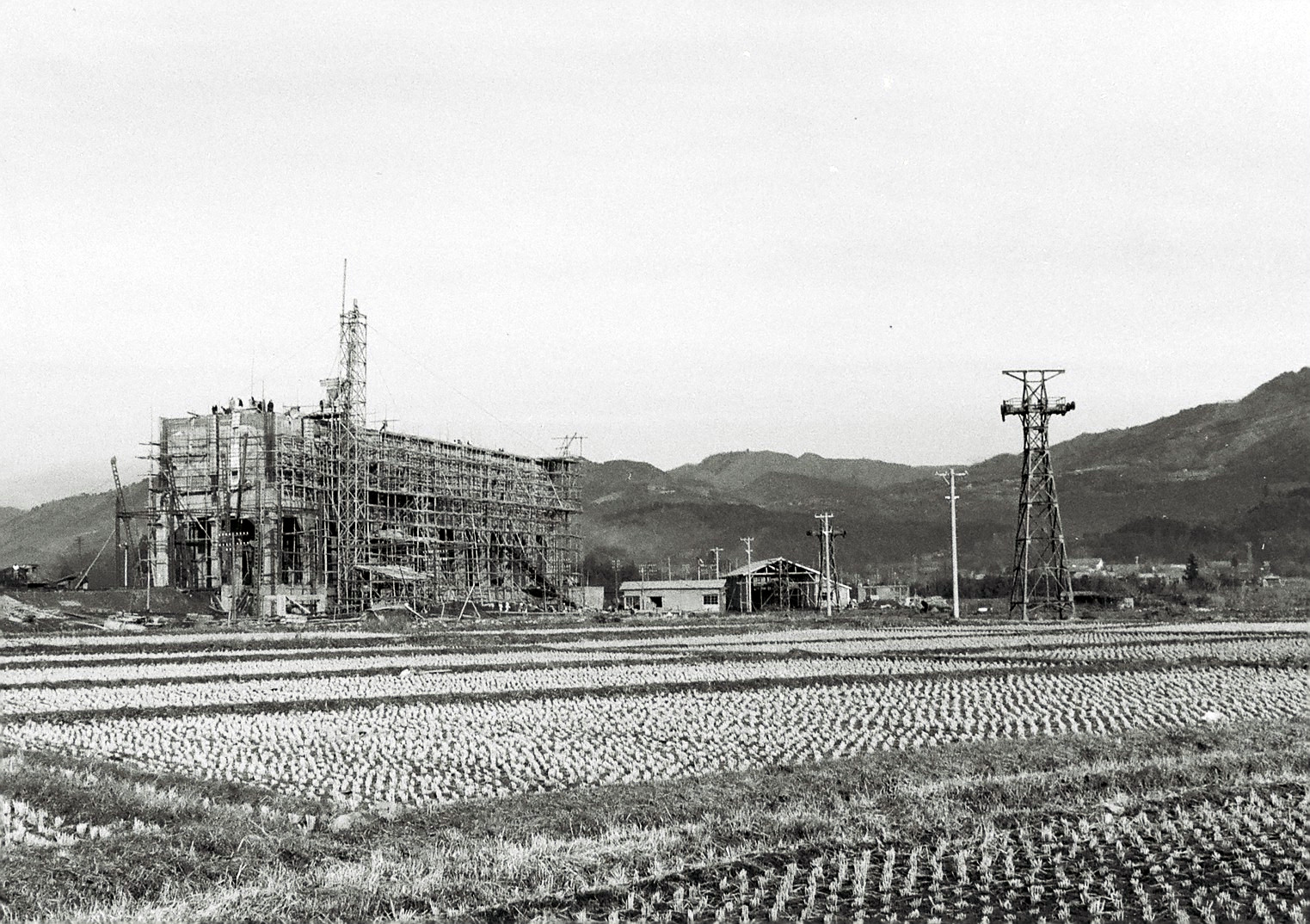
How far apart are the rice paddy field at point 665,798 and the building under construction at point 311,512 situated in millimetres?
43971

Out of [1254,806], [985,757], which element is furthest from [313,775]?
[1254,806]

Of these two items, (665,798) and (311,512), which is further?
(311,512)

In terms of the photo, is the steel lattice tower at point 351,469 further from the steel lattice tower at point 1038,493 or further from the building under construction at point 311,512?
the steel lattice tower at point 1038,493

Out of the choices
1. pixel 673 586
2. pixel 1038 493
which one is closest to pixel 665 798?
pixel 1038 493

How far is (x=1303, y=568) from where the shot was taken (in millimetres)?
156875

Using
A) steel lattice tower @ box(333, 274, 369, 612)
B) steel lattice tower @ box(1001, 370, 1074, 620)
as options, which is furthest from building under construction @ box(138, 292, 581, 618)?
steel lattice tower @ box(1001, 370, 1074, 620)

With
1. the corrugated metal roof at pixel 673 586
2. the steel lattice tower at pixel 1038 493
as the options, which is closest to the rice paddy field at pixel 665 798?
the steel lattice tower at pixel 1038 493

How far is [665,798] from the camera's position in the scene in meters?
13.4

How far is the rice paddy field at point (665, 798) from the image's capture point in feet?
31.0

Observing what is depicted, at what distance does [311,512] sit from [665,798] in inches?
2536

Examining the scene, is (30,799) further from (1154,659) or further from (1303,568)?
(1303,568)

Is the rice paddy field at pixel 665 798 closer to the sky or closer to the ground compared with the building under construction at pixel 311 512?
closer to the ground

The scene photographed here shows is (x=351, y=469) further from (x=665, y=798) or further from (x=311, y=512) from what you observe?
(x=665, y=798)

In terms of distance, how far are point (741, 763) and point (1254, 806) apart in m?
5.87
